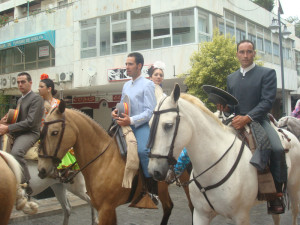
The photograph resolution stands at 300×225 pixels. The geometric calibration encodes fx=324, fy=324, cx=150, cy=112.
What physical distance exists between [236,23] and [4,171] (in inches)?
745

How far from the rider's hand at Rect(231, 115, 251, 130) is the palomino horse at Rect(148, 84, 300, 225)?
14cm

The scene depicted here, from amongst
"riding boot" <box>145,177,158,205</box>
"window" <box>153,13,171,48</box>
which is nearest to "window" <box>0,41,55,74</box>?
"window" <box>153,13,171,48</box>

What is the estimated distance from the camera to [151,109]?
14.2 feet

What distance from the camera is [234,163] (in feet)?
11.3

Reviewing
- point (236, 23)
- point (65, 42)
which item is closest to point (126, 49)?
point (65, 42)

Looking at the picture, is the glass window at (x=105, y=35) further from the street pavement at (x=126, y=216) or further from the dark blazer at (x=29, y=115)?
the dark blazer at (x=29, y=115)

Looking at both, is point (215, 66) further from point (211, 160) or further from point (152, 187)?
point (211, 160)

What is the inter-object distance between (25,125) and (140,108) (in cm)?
182

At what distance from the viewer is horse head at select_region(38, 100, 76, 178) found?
380 cm

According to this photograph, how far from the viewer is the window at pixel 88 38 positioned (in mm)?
20312

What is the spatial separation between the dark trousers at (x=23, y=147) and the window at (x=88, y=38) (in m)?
15.7

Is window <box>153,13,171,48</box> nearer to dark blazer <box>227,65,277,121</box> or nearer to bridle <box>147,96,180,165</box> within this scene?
dark blazer <box>227,65,277,121</box>

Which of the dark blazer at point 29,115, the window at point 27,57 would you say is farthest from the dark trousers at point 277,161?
the window at point 27,57

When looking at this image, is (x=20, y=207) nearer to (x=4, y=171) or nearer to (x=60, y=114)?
(x=4, y=171)
